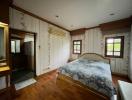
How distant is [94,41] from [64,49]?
195 centimetres

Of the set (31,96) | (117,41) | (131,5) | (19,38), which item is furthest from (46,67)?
(131,5)

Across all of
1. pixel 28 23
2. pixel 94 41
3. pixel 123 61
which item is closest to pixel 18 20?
pixel 28 23

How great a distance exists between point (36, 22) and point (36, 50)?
121 centimetres

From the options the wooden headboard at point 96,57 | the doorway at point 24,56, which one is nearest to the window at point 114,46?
the wooden headboard at point 96,57

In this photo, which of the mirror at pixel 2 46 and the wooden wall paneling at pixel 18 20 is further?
the wooden wall paneling at pixel 18 20

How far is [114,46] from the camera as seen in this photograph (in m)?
3.93

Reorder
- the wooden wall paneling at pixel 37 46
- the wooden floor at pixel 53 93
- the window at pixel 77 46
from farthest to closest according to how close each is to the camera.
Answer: the window at pixel 77 46 < the wooden wall paneling at pixel 37 46 < the wooden floor at pixel 53 93

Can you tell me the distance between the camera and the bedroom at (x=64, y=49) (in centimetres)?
208

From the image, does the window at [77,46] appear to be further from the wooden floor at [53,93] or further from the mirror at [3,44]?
the mirror at [3,44]

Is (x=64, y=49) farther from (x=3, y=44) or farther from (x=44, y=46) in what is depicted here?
(x=3, y=44)

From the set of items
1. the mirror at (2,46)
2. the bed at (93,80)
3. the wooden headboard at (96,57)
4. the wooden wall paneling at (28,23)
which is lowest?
the bed at (93,80)

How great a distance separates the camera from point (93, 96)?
1.81 m

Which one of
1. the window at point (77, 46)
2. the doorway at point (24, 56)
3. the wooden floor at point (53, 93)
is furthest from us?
the window at point (77, 46)

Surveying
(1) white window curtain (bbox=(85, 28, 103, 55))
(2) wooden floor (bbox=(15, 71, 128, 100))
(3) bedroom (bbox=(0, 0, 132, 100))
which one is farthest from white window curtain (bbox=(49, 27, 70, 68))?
(2) wooden floor (bbox=(15, 71, 128, 100))
